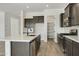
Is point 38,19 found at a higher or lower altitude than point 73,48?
higher

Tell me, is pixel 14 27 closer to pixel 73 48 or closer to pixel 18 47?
pixel 18 47

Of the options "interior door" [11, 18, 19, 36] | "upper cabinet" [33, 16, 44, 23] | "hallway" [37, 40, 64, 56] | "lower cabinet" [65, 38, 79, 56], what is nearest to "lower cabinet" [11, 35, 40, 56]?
"lower cabinet" [65, 38, 79, 56]

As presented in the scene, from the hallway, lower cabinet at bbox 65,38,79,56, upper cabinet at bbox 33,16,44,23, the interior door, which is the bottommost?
the hallway

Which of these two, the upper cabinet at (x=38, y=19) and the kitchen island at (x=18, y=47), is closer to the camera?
the kitchen island at (x=18, y=47)

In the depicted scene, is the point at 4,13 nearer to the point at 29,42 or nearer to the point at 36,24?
the point at 36,24

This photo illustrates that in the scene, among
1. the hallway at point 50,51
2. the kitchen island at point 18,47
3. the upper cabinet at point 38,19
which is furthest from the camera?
the upper cabinet at point 38,19

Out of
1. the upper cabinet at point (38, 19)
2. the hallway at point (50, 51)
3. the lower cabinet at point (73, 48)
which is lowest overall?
the hallway at point (50, 51)

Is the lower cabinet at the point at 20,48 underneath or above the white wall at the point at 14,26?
underneath

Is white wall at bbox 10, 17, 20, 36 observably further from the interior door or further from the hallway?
the hallway

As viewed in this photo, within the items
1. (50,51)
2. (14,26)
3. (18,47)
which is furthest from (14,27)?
(18,47)

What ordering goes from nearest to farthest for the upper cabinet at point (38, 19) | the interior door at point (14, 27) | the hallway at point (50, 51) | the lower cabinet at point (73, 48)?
the lower cabinet at point (73, 48) → the hallway at point (50, 51) → the upper cabinet at point (38, 19) → the interior door at point (14, 27)

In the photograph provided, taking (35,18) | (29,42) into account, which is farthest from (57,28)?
(29,42)

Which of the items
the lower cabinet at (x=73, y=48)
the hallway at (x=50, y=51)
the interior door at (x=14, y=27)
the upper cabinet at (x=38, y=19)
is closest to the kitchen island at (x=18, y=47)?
the lower cabinet at (x=73, y=48)

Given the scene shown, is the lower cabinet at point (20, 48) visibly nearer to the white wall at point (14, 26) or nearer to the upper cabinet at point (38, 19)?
the upper cabinet at point (38, 19)
